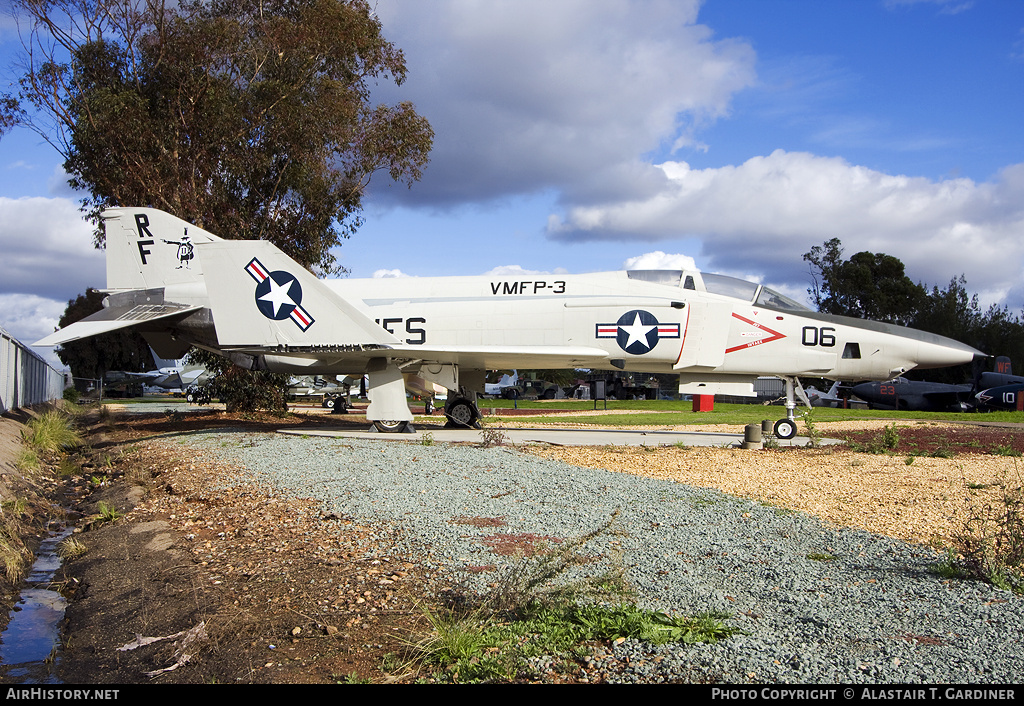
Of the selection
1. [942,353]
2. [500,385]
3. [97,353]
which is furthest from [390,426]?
[97,353]

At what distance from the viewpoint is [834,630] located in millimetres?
3494

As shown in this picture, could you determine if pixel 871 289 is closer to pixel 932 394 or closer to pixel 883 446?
A: pixel 932 394

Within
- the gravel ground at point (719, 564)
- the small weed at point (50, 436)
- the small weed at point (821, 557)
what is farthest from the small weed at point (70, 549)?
the small weed at point (50, 436)

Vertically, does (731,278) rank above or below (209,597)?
above

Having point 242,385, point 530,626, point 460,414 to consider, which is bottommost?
point 530,626

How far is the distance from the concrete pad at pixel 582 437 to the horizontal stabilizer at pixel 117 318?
12.4ft

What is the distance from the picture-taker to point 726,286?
46.3 ft

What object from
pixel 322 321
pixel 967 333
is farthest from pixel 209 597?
pixel 967 333

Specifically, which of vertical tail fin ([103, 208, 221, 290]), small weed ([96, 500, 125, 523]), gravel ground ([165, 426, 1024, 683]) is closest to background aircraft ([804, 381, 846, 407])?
vertical tail fin ([103, 208, 221, 290])

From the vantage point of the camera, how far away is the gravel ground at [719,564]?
10.3ft

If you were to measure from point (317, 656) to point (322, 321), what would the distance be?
1090cm

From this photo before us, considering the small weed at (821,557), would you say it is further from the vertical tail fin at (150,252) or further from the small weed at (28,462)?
the vertical tail fin at (150,252)

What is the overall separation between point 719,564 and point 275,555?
350 cm
